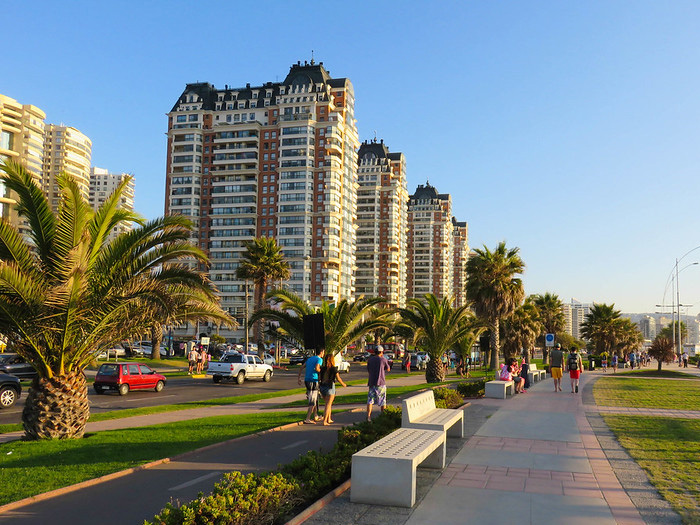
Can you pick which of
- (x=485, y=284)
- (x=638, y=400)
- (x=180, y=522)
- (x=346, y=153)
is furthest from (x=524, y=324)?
(x=346, y=153)

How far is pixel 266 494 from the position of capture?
569 cm

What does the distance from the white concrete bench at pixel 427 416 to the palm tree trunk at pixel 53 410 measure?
20.2 feet

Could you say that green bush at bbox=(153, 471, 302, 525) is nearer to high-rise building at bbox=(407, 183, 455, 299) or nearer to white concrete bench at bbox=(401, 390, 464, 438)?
white concrete bench at bbox=(401, 390, 464, 438)

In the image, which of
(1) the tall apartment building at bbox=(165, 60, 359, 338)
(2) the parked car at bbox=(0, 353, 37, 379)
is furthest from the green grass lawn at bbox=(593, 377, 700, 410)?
(1) the tall apartment building at bbox=(165, 60, 359, 338)

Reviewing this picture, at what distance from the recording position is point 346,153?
11206 cm

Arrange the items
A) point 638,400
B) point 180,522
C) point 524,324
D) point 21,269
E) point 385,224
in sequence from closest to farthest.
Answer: point 180,522
point 21,269
point 638,400
point 524,324
point 385,224

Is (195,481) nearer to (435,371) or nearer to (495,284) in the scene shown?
(435,371)

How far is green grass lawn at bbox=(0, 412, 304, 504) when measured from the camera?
7.62 meters

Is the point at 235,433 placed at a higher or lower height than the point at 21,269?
lower

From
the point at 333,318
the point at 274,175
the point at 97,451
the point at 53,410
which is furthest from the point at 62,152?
the point at 97,451

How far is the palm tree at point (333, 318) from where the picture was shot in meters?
22.8

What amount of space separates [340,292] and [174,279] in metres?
97.0

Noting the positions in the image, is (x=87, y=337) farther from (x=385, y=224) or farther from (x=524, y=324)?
A: (x=385, y=224)

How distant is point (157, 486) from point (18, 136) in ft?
309
